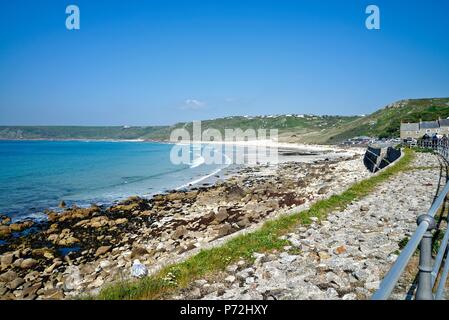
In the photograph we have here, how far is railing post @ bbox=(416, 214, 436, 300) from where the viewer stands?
2.87m

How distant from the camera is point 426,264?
291 centimetres

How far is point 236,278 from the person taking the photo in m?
6.11

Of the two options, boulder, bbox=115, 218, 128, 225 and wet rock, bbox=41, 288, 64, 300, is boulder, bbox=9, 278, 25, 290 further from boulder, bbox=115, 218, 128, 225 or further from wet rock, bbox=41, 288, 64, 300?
boulder, bbox=115, 218, 128, 225

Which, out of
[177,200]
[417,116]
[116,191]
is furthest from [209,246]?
[417,116]

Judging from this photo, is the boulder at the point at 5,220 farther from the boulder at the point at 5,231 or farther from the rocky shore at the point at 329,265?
the rocky shore at the point at 329,265

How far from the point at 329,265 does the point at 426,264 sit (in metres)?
3.53

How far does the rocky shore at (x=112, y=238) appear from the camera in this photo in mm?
10812

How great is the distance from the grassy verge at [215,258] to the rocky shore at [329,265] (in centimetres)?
29

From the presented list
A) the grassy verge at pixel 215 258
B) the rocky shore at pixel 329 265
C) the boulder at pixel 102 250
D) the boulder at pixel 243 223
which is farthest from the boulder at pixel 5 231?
the rocky shore at pixel 329 265

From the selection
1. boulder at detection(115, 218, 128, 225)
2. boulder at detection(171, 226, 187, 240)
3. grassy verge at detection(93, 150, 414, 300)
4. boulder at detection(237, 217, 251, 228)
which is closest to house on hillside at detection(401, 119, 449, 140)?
boulder at detection(237, 217, 251, 228)

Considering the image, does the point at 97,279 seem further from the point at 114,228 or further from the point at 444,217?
the point at 444,217

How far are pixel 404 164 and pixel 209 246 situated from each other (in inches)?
762

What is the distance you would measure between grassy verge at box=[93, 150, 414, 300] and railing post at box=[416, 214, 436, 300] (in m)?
4.12

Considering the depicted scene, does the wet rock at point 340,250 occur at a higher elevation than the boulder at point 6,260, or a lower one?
higher
